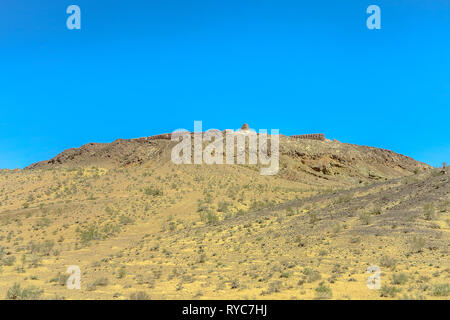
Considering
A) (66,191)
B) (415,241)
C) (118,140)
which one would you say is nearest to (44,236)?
(66,191)

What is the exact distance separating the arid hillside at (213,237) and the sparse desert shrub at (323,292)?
2.2 inches

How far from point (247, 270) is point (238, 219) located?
10.1 meters

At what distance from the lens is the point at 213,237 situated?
60.8 feet

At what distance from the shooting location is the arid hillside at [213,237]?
1015cm

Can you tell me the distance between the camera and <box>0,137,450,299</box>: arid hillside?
400 inches

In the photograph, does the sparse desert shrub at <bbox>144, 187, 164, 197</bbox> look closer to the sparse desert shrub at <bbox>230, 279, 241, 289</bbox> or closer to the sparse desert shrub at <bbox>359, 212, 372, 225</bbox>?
the sparse desert shrub at <bbox>359, 212, 372, 225</bbox>

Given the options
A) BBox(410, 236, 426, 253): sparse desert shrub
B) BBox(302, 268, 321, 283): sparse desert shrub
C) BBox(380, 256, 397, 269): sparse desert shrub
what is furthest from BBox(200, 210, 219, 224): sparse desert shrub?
BBox(380, 256, 397, 269): sparse desert shrub

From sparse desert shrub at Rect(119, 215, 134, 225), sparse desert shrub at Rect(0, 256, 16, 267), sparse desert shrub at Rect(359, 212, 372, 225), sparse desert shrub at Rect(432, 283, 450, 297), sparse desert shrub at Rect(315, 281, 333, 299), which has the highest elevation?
sparse desert shrub at Rect(119, 215, 134, 225)

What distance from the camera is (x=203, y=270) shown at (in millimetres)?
12766

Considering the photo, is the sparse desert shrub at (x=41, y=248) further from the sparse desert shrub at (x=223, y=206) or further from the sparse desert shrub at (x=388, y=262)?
the sparse desert shrub at (x=388, y=262)

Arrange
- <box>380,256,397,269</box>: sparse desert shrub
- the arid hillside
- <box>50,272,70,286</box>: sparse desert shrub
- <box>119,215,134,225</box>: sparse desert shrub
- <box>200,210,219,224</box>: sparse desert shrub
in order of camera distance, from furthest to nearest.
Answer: <box>119,215,134,225</box>: sparse desert shrub, <box>200,210,219,224</box>: sparse desert shrub, <box>50,272,70,286</box>: sparse desert shrub, <box>380,256,397,269</box>: sparse desert shrub, the arid hillside

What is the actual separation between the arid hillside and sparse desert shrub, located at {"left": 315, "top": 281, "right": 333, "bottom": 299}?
0.19 ft

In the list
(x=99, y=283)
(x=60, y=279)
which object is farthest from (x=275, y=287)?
(x=60, y=279)

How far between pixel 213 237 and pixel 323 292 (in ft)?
33.1
